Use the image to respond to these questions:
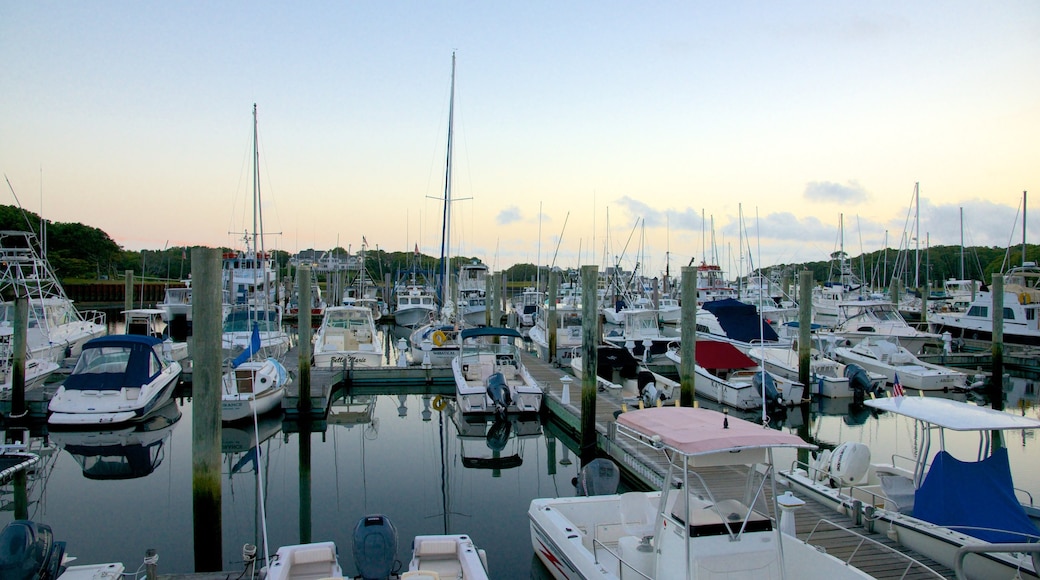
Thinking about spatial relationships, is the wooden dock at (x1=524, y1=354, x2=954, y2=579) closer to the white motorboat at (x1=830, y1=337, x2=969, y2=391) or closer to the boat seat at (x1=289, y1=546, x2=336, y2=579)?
the boat seat at (x1=289, y1=546, x2=336, y2=579)

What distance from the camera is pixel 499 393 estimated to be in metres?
16.8

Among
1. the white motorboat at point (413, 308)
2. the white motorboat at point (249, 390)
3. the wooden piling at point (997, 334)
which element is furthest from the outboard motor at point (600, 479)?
the white motorboat at point (413, 308)

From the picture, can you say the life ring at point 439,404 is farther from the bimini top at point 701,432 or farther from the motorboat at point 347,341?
the bimini top at point 701,432

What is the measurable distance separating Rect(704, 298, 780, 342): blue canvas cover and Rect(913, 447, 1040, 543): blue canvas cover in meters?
17.9

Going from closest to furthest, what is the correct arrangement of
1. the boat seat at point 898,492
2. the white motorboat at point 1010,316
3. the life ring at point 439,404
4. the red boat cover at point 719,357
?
the boat seat at point 898,492 < the red boat cover at point 719,357 < the life ring at point 439,404 < the white motorboat at point 1010,316

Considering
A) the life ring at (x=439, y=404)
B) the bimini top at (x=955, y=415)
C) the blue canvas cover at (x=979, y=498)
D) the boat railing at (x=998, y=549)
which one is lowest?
the life ring at (x=439, y=404)

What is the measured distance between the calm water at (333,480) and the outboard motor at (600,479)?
1.29m

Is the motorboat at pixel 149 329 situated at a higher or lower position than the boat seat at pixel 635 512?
higher

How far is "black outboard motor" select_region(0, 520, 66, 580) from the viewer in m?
6.45

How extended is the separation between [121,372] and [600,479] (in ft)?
41.8

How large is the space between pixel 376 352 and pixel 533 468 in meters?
11.0

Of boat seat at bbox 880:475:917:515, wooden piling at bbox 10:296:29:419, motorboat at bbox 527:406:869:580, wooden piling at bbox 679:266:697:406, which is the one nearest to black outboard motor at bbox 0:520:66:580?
motorboat at bbox 527:406:869:580

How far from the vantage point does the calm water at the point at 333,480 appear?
1015 centimetres

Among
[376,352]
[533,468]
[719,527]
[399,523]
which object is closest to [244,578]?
[399,523]
